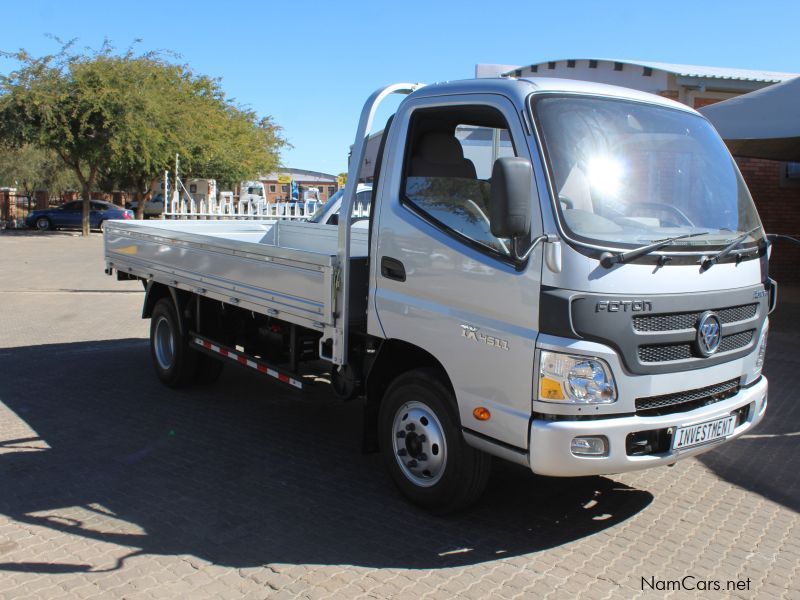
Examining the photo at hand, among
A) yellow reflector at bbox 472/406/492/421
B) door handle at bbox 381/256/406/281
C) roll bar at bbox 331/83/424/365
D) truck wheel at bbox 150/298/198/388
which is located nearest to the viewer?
yellow reflector at bbox 472/406/492/421

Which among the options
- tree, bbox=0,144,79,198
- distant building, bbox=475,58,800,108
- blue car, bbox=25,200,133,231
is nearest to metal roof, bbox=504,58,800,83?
distant building, bbox=475,58,800,108

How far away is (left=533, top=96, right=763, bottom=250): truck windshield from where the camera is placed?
3859 millimetres

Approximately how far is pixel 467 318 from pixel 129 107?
2833 centimetres

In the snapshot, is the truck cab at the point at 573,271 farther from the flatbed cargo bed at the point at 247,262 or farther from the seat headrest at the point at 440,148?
the flatbed cargo bed at the point at 247,262

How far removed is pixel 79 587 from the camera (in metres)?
3.72

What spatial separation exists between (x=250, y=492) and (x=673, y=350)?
2773 mm

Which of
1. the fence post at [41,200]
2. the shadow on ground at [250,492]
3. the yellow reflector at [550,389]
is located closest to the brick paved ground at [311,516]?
the shadow on ground at [250,492]

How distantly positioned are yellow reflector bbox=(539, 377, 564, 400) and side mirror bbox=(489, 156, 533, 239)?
73cm

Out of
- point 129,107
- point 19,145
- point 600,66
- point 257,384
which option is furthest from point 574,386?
point 19,145

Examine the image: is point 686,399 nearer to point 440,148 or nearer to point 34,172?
point 440,148

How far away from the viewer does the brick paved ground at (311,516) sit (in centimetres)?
382

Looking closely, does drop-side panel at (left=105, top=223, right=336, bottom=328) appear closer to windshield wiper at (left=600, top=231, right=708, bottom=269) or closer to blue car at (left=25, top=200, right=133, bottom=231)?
windshield wiper at (left=600, top=231, right=708, bottom=269)

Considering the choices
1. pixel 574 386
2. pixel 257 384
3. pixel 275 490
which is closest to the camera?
pixel 574 386

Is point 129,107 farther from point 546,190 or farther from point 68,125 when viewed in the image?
point 546,190
